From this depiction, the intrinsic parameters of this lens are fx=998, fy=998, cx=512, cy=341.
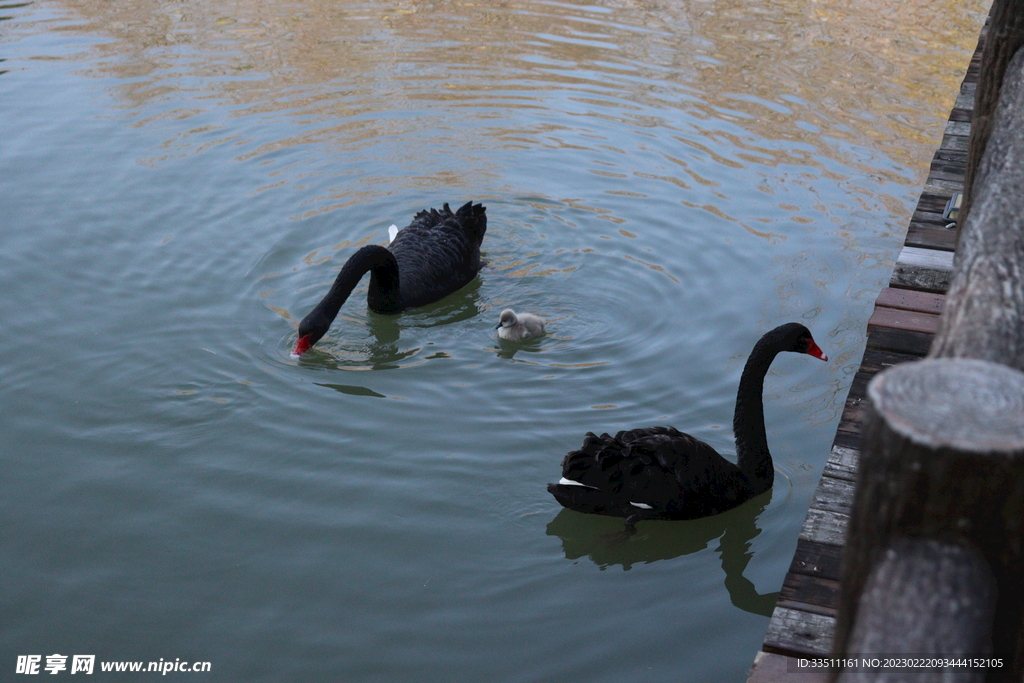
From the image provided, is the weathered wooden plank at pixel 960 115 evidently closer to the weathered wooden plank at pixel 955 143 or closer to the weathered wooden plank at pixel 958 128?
the weathered wooden plank at pixel 958 128

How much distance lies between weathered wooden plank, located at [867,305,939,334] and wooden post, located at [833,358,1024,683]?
288 centimetres

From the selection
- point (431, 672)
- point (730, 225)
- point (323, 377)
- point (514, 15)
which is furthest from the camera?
point (514, 15)

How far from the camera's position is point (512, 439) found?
504 cm

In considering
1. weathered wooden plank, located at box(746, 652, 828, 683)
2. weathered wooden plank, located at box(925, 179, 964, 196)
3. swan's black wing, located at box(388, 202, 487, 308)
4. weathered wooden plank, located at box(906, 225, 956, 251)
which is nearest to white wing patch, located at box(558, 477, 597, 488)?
weathered wooden plank, located at box(746, 652, 828, 683)

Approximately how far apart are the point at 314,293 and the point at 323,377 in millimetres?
982

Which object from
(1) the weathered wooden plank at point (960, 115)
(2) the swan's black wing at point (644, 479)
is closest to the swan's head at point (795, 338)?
(2) the swan's black wing at point (644, 479)

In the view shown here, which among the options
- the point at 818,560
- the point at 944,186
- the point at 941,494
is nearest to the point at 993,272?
the point at 941,494

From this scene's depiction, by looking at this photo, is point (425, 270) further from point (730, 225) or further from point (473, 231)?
point (730, 225)

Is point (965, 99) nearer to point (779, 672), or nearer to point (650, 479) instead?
point (650, 479)

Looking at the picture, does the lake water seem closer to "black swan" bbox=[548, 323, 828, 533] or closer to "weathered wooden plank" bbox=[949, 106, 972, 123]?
"black swan" bbox=[548, 323, 828, 533]

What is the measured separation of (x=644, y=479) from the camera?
426cm

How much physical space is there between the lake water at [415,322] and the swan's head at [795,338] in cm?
58

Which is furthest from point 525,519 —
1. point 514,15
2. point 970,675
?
point 514,15

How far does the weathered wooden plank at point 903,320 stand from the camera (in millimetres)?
4090
